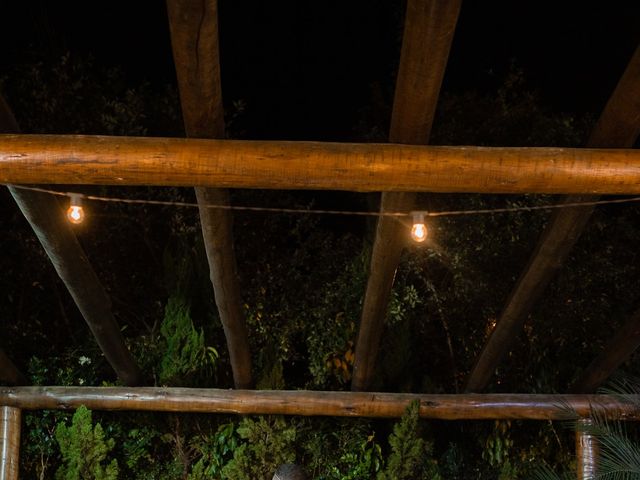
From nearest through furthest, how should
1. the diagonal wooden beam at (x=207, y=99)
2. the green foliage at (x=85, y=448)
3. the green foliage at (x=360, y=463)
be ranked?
1. the diagonal wooden beam at (x=207, y=99)
2. the green foliage at (x=85, y=448)
3. the green foliage at (x=360, y=463)

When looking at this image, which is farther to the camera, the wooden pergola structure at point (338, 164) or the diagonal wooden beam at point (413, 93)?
the wooden pergola structure at point (338, 164)

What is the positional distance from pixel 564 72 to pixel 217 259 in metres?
5.11

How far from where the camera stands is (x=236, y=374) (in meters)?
6.05

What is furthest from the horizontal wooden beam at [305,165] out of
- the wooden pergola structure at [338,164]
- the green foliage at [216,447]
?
the green foliage at [216,447]

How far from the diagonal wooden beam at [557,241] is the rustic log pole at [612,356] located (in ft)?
2.52

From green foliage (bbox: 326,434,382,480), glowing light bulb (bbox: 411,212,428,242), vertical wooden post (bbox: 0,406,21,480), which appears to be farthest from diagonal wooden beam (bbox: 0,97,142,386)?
green foliage (bbox: 326,434,382,480)

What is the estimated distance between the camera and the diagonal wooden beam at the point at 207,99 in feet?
8.82

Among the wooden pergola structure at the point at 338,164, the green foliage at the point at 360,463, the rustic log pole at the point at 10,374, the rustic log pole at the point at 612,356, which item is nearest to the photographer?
the wooden pergola structure at the point at 338,164

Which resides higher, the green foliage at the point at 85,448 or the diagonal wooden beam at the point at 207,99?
the diagonal wooden beam at the point at 207,99

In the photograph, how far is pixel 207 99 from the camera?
3.13m

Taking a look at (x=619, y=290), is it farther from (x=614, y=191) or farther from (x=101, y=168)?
(x=101, y=168)

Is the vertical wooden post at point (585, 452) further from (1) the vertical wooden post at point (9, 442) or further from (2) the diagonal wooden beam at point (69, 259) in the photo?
(1) the vertical wooden post at point (9, 442)

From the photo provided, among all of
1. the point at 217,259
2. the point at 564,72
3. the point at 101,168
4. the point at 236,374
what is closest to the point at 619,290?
the point at 564,72

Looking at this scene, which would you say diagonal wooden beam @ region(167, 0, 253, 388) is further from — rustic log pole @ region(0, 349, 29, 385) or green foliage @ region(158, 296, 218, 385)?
rustic log pole @ region(0, 349, 29, 385)
